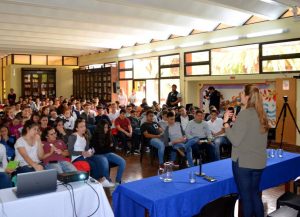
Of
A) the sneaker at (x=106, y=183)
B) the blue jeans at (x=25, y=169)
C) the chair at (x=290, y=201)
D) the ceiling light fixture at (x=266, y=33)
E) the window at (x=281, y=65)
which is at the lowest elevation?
the sneaker at (x=106, y=183)

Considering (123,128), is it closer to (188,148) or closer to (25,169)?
(188,148)

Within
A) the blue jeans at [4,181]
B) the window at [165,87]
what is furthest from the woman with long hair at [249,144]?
the window at [165,87]

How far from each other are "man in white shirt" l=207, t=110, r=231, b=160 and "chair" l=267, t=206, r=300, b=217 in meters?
3.25

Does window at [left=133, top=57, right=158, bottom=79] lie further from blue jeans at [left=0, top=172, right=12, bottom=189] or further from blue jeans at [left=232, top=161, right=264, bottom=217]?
blue jeans at [left=232, top=161, right=264, bottom=217]

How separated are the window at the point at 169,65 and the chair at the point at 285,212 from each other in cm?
954

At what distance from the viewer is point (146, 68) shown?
46.6 feet

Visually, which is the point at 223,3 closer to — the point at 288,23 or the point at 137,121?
the point at 288,23

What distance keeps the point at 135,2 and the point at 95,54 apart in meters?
11.1

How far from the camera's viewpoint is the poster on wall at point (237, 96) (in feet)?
31.7

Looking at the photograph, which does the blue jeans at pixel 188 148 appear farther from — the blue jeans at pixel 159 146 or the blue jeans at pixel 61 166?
the blue jeans at pixel 61 166

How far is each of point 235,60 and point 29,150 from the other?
7783 millimetres

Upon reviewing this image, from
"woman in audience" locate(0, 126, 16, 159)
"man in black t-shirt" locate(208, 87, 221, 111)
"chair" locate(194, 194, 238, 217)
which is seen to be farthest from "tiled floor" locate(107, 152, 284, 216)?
"man in black t-shirt" locate(208, 87, 221, 111)

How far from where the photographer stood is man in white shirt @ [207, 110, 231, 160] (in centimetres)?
675

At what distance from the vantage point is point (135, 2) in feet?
24.1
